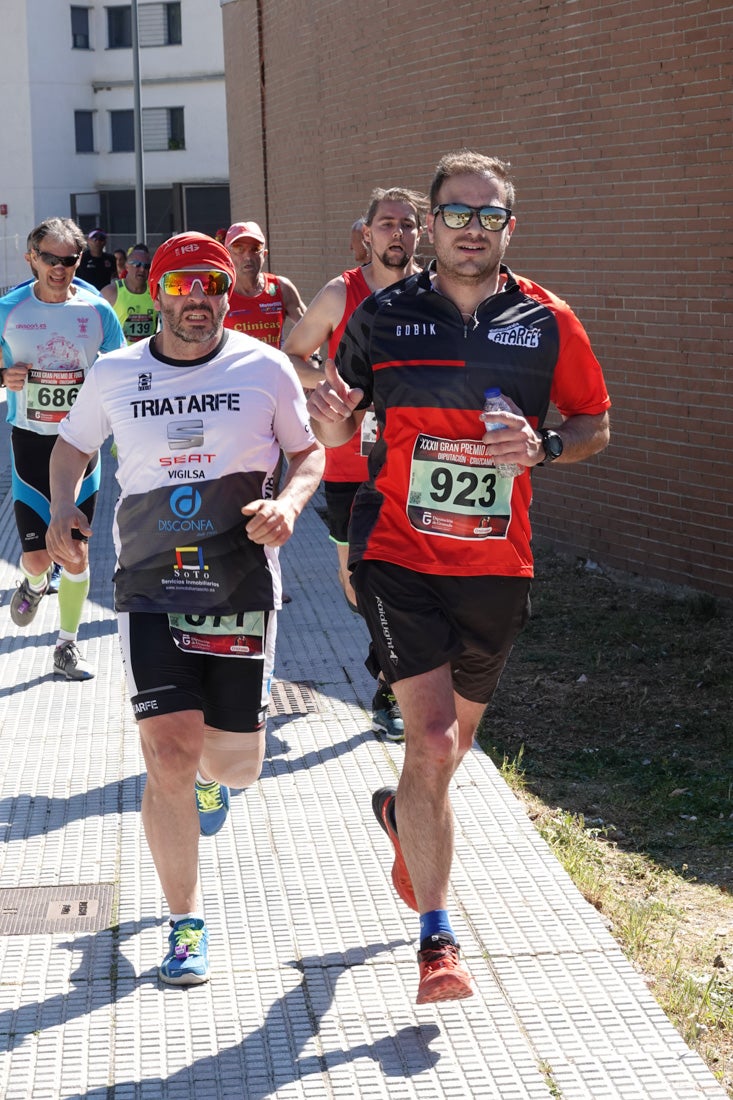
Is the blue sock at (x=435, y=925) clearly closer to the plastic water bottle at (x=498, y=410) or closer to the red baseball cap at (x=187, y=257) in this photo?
the plastic water bottle at (x=498, y=410)

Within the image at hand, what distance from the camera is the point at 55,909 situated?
191 inches

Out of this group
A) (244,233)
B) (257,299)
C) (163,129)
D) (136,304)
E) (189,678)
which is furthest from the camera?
(163,129)

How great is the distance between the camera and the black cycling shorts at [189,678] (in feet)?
14.2

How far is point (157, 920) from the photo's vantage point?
4773mm

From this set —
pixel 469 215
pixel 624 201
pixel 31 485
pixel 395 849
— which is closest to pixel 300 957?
pixel 395 849

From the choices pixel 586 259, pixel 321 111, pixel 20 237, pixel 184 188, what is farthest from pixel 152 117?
pixel 586 259

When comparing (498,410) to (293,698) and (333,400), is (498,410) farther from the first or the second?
(293,698)

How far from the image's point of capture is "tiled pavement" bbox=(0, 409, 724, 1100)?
3844 millimetres

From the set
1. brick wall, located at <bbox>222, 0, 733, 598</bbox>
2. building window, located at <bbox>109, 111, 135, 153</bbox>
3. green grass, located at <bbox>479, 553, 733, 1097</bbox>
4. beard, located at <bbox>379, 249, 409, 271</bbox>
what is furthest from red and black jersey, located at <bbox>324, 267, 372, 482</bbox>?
building window, located at <bbox>109, 111, 135, 153</bbox>

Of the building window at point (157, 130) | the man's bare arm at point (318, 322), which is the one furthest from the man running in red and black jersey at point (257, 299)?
the building window at point (157, 130)

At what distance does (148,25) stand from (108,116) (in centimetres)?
361

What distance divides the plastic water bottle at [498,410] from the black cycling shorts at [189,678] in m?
0.88

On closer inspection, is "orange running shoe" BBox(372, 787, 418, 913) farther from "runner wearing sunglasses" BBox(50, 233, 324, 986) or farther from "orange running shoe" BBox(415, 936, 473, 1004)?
"runner wearing sunglasses" BBox(50, 233, 324, 986)

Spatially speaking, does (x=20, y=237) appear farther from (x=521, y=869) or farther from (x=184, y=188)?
(x=521, y=869)
